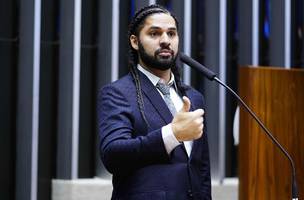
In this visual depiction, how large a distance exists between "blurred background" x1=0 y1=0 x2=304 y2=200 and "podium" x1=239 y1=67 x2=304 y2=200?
0.26 m

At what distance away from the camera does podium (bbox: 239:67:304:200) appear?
8.65ft

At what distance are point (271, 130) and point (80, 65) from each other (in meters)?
1.09

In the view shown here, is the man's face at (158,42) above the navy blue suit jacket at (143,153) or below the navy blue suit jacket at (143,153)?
above

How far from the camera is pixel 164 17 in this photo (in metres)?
1.63

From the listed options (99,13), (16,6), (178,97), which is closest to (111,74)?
(99,13)

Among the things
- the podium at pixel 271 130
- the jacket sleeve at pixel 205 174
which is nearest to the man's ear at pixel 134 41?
the jacket sleeve at pixel 205 174

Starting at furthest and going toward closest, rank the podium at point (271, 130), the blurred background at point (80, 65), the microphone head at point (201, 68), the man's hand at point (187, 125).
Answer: the blurred background at point (80, 65)
the podium at point (271, 130)
the microphone head at point (201, 68)
the man's hand at point (187, 125)

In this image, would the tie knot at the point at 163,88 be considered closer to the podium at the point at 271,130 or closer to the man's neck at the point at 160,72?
the man's neck at the point at 160,72

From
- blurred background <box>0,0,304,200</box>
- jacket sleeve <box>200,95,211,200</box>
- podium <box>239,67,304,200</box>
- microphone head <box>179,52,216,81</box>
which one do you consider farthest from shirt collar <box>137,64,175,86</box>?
blurred background <box>0,0,304,200</box>

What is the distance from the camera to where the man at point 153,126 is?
4.62ft

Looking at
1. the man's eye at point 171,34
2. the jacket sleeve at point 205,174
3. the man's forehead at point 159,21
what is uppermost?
the man's forehead at point 159,21

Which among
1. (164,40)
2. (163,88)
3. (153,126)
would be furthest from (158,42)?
(153,126)

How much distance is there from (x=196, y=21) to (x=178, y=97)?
1.70 meters

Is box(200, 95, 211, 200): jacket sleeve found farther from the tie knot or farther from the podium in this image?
the podium
